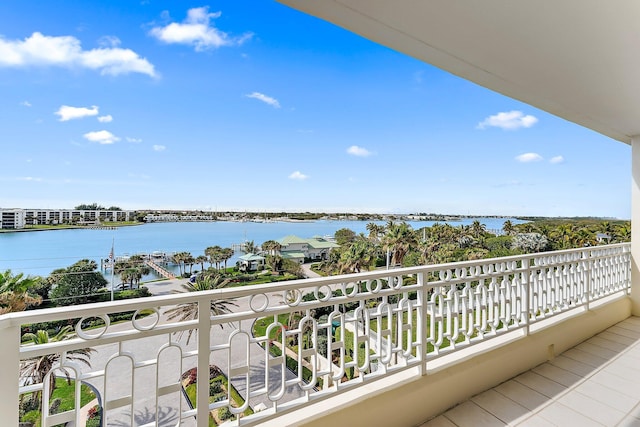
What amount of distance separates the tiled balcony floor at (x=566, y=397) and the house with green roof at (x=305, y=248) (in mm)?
15430

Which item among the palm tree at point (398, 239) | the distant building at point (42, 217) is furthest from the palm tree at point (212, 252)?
the palm tree at point (398, 239)

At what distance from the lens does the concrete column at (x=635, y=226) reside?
3682mm

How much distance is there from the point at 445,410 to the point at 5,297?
8.81 m

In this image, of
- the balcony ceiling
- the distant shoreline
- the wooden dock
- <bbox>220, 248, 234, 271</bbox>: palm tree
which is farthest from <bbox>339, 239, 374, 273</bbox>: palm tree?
the balcony ceiling

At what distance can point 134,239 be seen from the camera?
11.9m

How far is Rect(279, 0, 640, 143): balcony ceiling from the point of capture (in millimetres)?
1364

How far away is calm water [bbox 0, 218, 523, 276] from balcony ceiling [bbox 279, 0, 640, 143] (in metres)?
6.01

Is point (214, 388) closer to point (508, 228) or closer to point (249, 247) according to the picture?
point (249, 247)

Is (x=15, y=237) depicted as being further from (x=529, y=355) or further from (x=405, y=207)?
(x=405, y=207)

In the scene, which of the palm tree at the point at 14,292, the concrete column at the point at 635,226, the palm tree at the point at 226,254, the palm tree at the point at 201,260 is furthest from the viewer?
the palm tree at the point at 226,254

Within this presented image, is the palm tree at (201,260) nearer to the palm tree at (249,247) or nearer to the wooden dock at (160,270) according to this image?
the wooden dock at (160,270)

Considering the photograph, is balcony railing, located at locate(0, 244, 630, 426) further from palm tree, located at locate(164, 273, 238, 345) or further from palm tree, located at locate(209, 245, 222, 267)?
palm tree, located at locate(209, 245, 222, 267)

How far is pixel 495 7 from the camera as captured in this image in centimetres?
137

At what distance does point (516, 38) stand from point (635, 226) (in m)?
3.86
